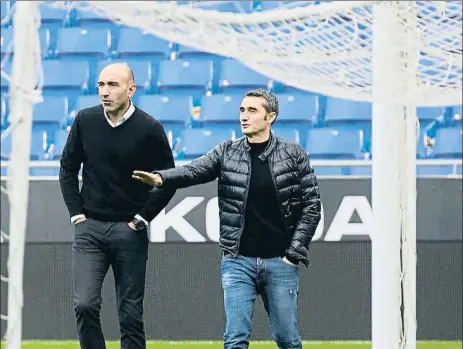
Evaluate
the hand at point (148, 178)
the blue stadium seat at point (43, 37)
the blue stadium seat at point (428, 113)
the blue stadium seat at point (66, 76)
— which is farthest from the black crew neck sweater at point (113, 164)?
the blue stadium seat at point (43, 37)

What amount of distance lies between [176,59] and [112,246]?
19.1ft

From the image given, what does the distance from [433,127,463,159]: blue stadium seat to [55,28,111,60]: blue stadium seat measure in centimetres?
333

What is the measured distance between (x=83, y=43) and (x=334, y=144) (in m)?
2.78

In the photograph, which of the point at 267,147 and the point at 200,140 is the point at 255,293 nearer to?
the point at 267,147

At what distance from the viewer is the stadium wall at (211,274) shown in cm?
934

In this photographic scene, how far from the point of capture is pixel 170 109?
37.9ft

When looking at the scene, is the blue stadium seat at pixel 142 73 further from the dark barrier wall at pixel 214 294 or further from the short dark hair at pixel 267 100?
the short dark hair at pixel 267 100

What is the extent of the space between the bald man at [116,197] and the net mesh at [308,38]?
0.46m

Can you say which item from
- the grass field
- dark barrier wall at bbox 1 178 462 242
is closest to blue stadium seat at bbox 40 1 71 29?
dark barrier wall at bbox 1 178 462 242

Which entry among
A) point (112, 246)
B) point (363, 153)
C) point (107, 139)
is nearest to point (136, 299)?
point (112, 246)

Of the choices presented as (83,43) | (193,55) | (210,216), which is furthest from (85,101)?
(210,216)

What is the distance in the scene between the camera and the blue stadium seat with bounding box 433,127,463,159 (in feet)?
36.0

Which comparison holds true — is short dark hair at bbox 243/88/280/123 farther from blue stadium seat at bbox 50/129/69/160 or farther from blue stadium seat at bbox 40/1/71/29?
blue stadium seat at bbox 40/1/71/29

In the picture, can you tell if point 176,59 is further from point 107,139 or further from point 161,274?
point 107,139
